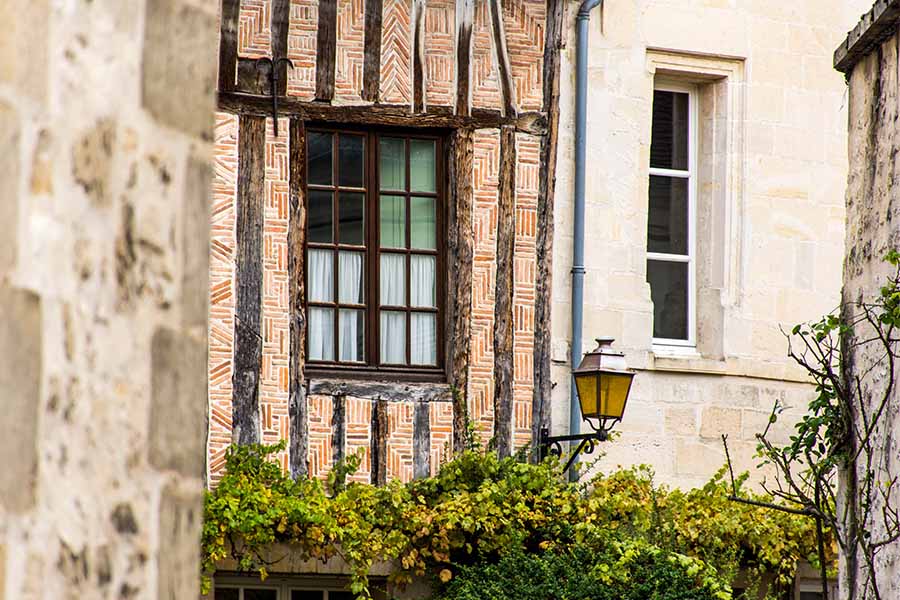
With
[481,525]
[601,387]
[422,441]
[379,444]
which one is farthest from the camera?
[422,441]

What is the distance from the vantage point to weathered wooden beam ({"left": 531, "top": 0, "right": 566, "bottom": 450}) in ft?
32.9

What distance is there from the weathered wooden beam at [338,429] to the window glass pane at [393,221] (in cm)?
100

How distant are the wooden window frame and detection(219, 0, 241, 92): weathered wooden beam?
54 centimetres

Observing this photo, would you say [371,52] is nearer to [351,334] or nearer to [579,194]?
[579,194]

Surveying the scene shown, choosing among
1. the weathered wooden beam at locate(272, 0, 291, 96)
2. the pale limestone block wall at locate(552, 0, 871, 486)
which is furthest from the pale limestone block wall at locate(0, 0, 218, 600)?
the pale limestone block wall at locate(552, 0, 871, 486)

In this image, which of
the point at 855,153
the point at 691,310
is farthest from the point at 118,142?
the point at 691,310

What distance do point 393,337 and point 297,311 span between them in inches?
24.2

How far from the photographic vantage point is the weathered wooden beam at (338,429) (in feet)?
31.5

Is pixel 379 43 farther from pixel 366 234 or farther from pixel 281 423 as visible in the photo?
pixel 281 423

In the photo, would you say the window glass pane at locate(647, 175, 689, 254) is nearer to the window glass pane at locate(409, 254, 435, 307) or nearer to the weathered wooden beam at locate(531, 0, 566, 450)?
the weathered wooden beam at locate(531, 0, 566, 450)

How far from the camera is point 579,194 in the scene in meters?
10.2

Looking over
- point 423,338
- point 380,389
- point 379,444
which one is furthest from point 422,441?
point 423,338

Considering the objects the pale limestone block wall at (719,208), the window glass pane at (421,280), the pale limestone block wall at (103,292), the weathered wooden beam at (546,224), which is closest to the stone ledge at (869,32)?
the weathered wooden beam at (546,224)

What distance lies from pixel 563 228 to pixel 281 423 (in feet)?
6.53
